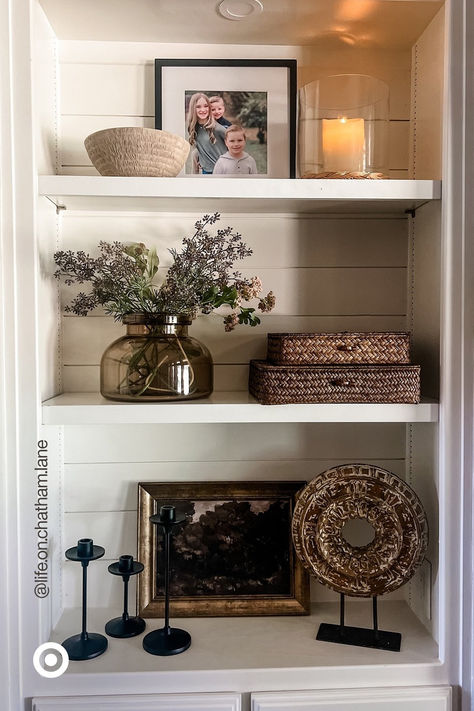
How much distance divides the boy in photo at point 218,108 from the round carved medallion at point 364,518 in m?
0.81

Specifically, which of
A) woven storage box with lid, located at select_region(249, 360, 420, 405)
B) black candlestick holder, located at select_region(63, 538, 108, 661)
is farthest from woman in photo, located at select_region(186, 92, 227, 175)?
black candlestick holder, located at select_region(63, 538, 108, 661)

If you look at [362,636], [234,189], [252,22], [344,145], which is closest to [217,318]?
[234,189]

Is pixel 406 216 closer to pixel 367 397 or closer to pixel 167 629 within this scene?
pixel 367 397

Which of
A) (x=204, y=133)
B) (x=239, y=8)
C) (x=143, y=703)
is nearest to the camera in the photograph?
(x=143, y=703)

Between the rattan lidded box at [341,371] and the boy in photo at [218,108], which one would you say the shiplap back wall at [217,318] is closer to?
the boy in photo at [218,108]

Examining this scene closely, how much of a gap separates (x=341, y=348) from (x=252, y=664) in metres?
0.62

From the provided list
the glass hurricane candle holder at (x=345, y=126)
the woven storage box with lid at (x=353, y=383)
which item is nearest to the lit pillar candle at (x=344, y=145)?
the glass hurricane candle holder at (x=345, y=126)

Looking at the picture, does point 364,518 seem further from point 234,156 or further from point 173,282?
point 234,156

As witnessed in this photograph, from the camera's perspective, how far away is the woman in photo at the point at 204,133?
121 cm

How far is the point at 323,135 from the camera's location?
1.10 m

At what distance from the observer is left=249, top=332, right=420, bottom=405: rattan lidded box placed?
1019 mm

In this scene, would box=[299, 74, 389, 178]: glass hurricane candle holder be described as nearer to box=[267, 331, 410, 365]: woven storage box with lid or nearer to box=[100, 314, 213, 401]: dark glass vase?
box=[267, 331, 410, 365]: woven storage box with lid

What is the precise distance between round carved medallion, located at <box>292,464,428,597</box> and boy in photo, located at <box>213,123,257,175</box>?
694 millimetres

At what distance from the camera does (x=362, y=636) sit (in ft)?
3.64
